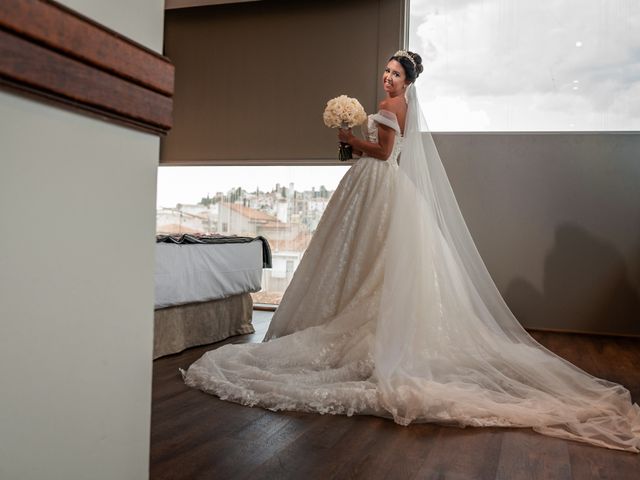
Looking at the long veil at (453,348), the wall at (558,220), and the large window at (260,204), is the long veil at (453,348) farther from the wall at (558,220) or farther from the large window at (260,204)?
the large window at (260,204)

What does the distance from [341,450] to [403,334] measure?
0.88 metres

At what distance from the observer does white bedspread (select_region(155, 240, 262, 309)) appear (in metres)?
3.11

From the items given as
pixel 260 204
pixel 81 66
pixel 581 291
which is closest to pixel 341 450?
pixel 81 66

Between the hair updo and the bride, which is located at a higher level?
the hair updo

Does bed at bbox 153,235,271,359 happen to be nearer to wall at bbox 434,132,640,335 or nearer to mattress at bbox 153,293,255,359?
mattress at bbox 153,293,255,359

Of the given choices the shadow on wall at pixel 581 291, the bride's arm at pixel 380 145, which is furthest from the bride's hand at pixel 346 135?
the shadow on wall at pixel 581 291

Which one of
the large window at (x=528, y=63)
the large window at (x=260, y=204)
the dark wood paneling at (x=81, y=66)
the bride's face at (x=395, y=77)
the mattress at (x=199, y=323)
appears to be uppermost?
the large window at (x=528, y=63)

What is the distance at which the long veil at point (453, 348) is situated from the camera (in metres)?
2.12

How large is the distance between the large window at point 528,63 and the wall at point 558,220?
20 cm

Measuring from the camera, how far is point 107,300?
77cm

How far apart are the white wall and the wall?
4.64m

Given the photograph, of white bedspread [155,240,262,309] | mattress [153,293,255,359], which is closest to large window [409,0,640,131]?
white bedspread [155,240,262,309]

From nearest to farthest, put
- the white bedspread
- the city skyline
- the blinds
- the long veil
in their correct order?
the long veil → the white bedspread → the blinds → the city skyline

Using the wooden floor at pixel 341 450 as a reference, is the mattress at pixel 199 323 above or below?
above
